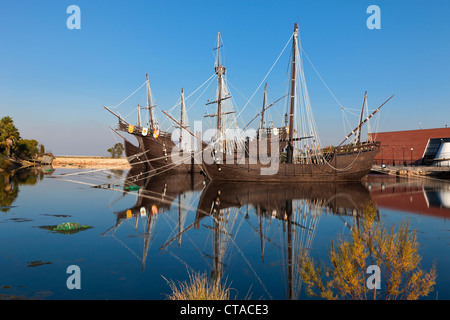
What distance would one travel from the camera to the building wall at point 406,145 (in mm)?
67188

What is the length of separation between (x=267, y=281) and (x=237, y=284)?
890 millimetres

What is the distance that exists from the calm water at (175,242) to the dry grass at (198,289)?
35 centimetres

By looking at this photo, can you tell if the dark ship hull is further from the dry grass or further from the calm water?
the dry grass

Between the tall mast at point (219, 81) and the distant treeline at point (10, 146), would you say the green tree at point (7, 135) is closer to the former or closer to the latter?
the distant treeline at point (10, 146)

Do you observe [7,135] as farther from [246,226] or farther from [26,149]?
[246,226]

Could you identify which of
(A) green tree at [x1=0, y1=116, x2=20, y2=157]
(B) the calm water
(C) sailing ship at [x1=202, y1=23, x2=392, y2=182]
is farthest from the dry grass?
(A) green tree at [x1=0, y1=116, x2=20, y2=157]

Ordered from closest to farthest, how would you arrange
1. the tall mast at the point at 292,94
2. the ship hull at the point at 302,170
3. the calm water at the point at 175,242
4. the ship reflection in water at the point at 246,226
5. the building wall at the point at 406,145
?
the calm water at the point at 175,242 < the ship reflection in water at the point at 246,226 < the tall mast at the point at 292,94 < the ship hull at the point at 302,170 < the building wall at the point at 406,145

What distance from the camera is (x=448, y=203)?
22797mm

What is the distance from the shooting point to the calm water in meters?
8.03

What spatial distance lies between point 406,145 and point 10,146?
91931 millimetres

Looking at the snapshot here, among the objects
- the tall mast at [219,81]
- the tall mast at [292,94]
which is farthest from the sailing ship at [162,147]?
the tall mast at [292,94]

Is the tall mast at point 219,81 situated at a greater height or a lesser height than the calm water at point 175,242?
greater

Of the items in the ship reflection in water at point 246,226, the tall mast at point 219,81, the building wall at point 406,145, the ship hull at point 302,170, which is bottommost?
the ship reflection in water at point 246,226
